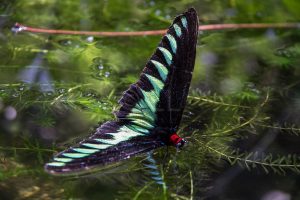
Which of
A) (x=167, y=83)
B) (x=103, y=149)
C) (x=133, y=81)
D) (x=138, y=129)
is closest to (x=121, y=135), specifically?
(x=138, y=129)

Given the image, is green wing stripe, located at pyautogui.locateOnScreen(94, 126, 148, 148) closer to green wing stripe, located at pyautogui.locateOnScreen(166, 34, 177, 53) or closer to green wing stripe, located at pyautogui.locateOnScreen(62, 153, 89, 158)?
green wing stripe, located at pyautogui.locateOnScreen(62, 153, 89, 158)

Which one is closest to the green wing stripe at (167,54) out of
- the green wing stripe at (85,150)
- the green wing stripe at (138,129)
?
the green wing stripe at (138,129)

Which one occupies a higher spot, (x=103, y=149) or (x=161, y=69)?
(x=161, y=69)

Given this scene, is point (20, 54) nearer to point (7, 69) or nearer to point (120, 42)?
point (7, 69)

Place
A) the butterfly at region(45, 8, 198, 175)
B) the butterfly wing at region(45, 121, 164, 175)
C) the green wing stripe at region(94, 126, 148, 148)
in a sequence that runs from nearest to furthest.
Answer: the butterfly wing at region(45, 121, 164, 175) < the green wing stripe at region(94, 126, 148, 148) < the butterfly at region(45, 8, 198, 175)

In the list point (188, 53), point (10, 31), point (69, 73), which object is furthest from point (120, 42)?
point (188, 53)

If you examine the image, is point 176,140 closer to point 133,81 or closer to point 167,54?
point 167,54

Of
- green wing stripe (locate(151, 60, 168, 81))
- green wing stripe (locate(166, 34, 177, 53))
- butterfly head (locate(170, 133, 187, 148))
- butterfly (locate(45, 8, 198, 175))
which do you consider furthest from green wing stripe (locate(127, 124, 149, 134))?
Answer: green wing stripe (locate(166, 34, 177, 53))
